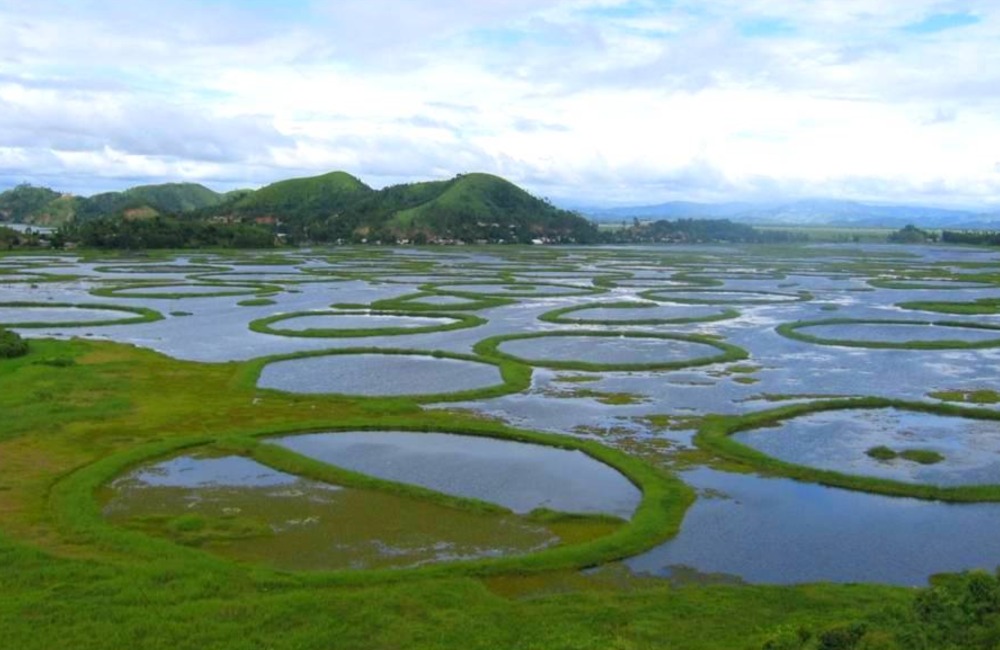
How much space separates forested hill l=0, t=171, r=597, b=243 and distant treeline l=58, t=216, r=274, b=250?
14.9 metres

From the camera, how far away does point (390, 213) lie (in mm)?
160375

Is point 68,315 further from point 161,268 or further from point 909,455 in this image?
point 909,455

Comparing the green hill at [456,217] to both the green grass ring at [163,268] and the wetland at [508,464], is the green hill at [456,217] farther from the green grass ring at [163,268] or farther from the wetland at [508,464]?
the wetland at [508,464]

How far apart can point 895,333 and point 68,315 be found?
126ft

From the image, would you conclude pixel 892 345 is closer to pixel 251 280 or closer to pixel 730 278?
pixel 730 278

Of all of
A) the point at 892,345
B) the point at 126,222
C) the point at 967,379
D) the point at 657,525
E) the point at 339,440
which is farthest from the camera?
the point at 126,222

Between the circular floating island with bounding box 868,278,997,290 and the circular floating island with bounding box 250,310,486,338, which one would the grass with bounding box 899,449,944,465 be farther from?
the circular floating island with bounding box 868,278,997,290

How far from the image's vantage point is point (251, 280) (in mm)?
66312

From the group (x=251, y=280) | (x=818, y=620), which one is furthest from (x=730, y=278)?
(x=818, y=620)

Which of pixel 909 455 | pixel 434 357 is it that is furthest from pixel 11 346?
pixel 909 455

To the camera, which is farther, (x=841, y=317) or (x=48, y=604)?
(x=841, y=317)

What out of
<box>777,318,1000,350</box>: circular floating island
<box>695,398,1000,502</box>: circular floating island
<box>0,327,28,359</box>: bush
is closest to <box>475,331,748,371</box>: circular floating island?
<box>777,318,1000,350</box>: circular floating island

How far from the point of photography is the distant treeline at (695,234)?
569ft

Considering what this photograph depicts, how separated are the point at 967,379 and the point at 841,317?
16496 millimetres
